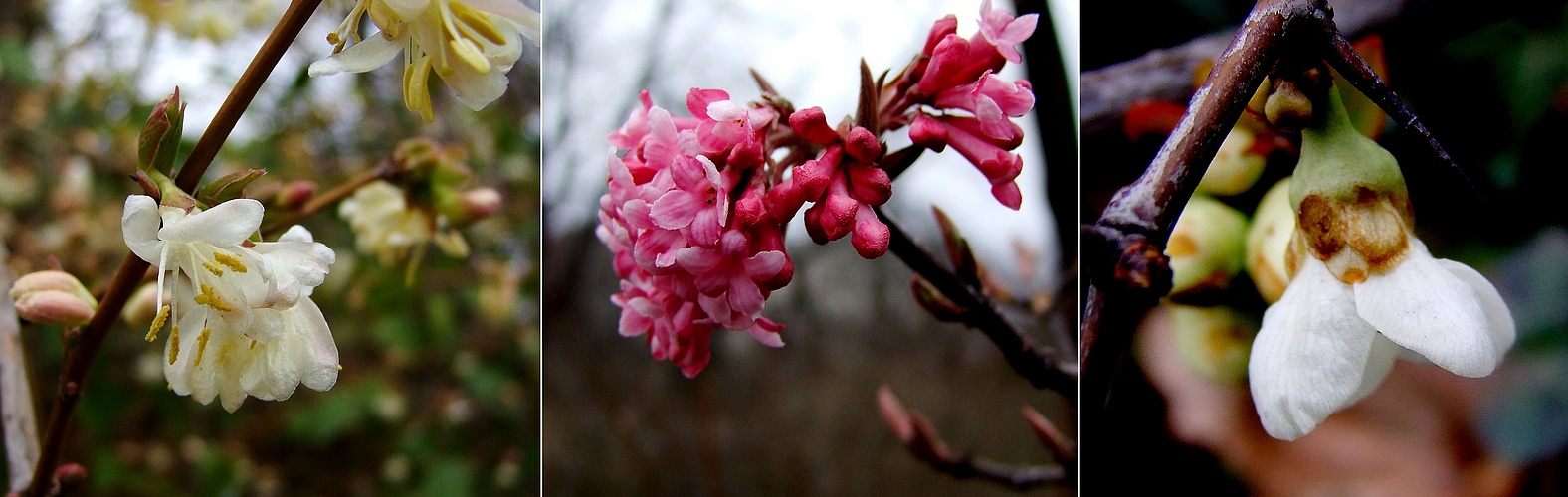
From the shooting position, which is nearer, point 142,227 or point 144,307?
point 142,227

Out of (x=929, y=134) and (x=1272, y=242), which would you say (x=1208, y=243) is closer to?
(x=1272, y=242)

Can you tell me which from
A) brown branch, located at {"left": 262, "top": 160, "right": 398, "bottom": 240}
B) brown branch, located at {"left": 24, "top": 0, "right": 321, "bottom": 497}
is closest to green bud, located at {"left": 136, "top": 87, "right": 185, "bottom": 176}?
brown branch, located at {"left": 24, "top": 0, "right": 321, "bottom": 497}

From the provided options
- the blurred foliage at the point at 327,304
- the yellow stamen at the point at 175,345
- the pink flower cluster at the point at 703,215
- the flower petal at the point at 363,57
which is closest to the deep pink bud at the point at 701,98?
the pink flower cluster at the point at 703,215

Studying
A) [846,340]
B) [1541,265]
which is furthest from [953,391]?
[1541,265]

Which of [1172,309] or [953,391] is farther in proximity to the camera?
[953,391]

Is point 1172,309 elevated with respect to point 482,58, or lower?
lower

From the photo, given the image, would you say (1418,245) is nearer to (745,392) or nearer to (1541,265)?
(1541,265)

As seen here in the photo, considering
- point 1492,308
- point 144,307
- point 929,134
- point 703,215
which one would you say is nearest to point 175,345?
point 144,307
